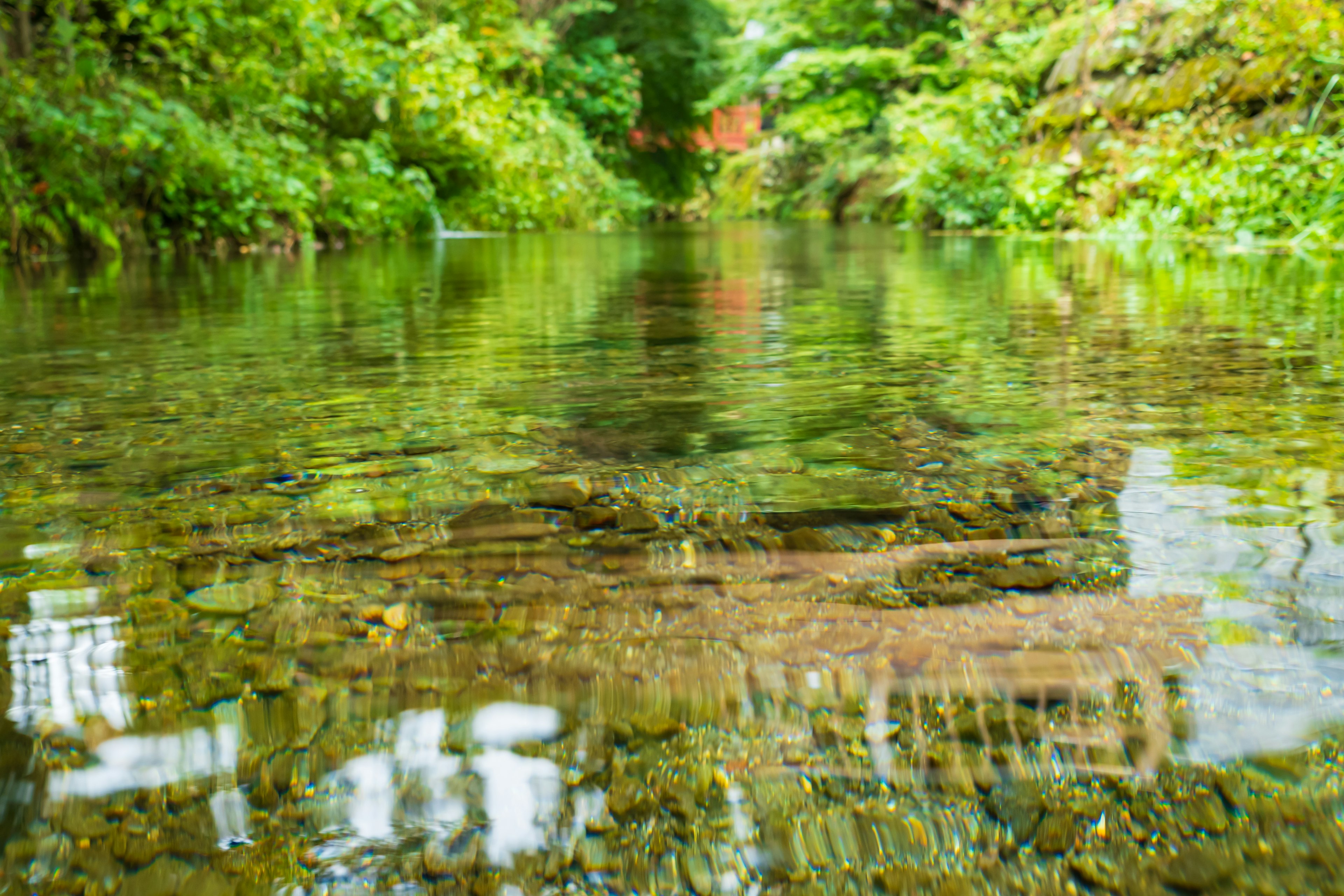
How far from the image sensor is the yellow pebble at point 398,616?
0.65 meters

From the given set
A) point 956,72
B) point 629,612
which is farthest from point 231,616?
point 956,72

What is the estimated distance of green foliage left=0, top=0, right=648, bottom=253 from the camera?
204 inches

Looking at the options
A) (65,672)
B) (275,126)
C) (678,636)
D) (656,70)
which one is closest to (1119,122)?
(275,126)

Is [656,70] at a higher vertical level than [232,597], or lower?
higher

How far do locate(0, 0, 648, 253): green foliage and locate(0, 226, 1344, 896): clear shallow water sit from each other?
14.5 feet

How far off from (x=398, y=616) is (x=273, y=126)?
8335 millimetres

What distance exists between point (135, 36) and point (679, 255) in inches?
153

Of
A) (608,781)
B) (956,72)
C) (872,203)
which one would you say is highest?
(956,72)

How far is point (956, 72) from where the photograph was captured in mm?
13266

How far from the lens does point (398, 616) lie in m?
0.66

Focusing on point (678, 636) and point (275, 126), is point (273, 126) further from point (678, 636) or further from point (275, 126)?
point (678, 636)

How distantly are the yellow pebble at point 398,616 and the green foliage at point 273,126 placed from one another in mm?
4974

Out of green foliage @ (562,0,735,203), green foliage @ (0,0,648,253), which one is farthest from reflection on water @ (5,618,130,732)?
green foliage @ (562,0,735,203)

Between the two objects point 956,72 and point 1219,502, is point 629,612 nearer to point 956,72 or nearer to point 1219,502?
point 1219,502
